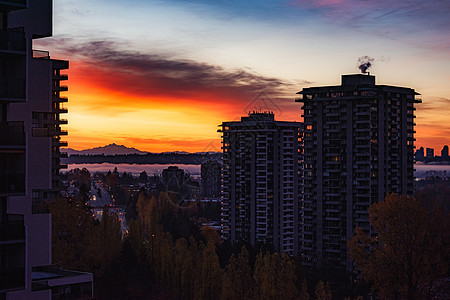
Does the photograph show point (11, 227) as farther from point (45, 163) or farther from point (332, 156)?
point (332, 156)

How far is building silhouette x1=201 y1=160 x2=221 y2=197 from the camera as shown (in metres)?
139

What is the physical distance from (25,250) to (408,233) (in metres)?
21.4

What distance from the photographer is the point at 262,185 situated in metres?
67.4

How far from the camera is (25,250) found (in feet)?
34.6

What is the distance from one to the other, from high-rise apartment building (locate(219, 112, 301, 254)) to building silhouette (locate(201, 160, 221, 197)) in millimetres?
65423

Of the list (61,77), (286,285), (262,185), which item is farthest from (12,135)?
(262,185)

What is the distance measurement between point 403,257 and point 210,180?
11461 cm

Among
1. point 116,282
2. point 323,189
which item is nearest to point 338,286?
point 323,189

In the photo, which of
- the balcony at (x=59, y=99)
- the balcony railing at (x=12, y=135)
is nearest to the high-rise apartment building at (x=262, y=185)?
the balcony at (x=59, y=99)

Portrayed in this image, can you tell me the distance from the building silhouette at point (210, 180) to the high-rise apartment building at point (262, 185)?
6542 centimetres

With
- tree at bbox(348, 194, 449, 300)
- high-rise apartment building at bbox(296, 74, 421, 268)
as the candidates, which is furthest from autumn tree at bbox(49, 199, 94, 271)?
high-rise apartment building at bbox(296, 74, 421, 268)

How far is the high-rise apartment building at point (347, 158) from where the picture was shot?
51.8 metres

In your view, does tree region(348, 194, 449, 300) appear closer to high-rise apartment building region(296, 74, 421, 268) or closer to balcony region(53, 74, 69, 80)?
high-rise apartment building region(296, 74, 421, 268)

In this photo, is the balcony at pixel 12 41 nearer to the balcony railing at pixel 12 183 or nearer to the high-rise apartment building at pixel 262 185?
the balcony railing at pixel 12 183
